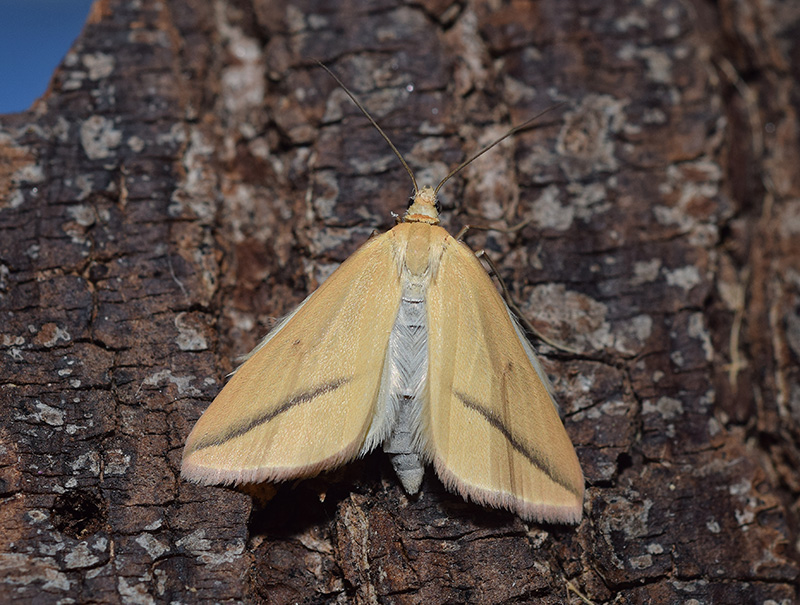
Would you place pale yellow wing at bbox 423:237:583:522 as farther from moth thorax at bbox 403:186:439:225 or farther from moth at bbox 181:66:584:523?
moth thorax at bbox 403:186:439:225

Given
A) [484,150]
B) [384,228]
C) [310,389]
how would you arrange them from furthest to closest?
Answer: 1. [384,228]
2. [484,150]
3. [310,389]

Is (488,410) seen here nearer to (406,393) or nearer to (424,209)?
(406,393)

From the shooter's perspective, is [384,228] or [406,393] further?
[384,228]

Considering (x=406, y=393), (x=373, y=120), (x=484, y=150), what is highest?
(x=373, y=120)

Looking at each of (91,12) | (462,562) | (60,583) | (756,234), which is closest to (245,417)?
(60,583)

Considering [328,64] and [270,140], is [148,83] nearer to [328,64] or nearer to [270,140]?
[270,140]

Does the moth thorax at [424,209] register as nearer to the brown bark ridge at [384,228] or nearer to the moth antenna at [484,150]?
the moth antenna at [484,150]

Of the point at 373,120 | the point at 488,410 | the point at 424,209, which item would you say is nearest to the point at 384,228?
the point at 424,209
